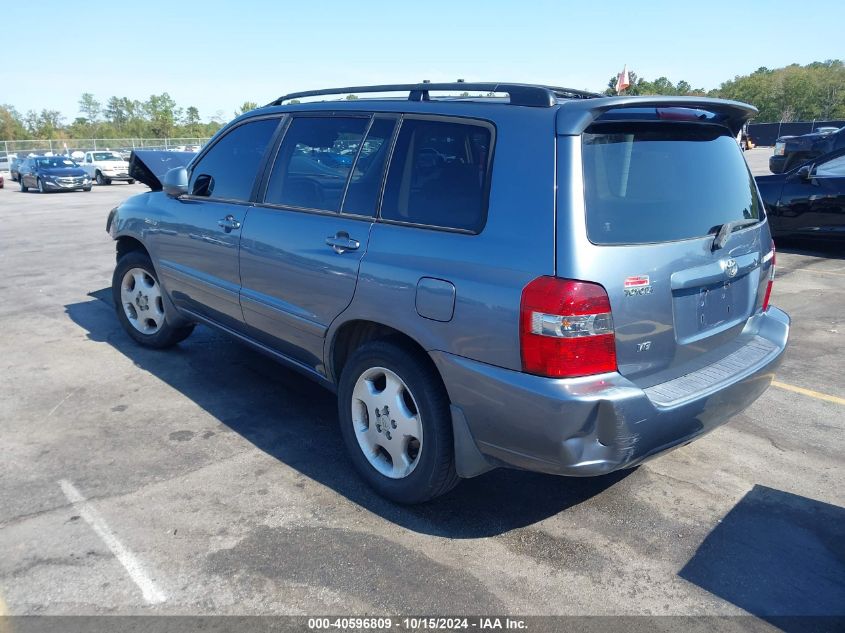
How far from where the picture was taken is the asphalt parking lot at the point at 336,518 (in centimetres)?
269

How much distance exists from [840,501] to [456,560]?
2.00 metres

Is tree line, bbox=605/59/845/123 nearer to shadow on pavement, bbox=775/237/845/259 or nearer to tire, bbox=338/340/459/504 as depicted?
shadow on pavement, bbox=775/237/845/259

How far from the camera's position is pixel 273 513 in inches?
127

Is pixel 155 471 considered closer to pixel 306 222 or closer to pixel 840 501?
pixel 306 222

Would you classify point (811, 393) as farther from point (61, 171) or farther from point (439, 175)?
point (61, 171)

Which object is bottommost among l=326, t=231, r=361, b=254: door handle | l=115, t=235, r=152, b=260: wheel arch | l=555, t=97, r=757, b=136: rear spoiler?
l=115, t=235, r=152, b=260: wheel arch

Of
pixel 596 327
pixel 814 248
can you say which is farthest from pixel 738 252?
pixel 814 248

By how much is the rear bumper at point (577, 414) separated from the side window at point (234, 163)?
2.08 metres

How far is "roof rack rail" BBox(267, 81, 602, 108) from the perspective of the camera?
2846mm

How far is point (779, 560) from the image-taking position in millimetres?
2916

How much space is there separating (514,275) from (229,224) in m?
2.26

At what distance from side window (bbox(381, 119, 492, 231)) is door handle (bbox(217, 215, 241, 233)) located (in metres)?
1.30

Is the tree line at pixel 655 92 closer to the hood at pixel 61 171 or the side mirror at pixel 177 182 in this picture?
the hood at pixel 61 171

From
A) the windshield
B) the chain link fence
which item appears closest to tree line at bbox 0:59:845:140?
the chain link fence
